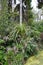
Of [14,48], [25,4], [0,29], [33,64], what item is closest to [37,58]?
[33,64]

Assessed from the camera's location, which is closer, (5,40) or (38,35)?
(5,40)

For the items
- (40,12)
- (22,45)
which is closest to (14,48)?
(22,45)

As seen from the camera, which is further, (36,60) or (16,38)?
(16,38)

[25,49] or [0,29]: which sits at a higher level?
[0,29]

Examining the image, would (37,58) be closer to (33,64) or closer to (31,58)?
(31,58)

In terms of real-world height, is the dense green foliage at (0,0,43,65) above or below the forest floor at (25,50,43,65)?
above

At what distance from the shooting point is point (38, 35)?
334 inches

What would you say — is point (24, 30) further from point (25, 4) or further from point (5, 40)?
point (25, 4)

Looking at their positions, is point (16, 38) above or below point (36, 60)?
above

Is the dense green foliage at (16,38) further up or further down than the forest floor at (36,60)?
further up

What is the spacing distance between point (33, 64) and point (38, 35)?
7.15 ft

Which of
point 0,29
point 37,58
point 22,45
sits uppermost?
point 0,29

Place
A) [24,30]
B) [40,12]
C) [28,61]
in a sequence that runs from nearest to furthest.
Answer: [28,61] → [24,30] → [40,12]

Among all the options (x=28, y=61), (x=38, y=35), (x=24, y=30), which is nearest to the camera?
(x=28, y=61)
